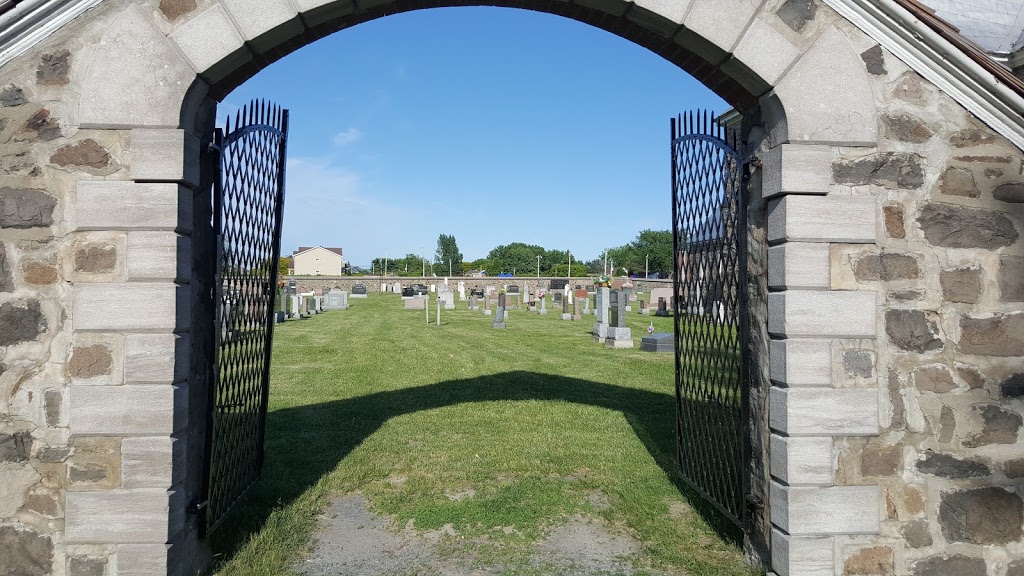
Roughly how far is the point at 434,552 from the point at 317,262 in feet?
297

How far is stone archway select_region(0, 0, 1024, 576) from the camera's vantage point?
10.8 ft

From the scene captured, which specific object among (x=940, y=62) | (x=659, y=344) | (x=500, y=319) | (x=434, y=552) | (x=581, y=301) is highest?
(x=940, y=62)

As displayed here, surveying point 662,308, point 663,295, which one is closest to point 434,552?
point 662,308

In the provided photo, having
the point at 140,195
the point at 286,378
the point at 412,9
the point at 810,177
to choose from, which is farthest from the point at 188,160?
the point at 286,378

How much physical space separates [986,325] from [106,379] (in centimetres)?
502

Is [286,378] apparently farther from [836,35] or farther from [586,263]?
[586,263]

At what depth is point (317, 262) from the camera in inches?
3548

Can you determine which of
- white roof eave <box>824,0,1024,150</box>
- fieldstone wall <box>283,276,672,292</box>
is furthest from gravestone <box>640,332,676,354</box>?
fieldstone wall <box>283,276,672,292</box>

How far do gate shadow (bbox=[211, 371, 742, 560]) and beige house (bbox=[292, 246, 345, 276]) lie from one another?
83293 mm

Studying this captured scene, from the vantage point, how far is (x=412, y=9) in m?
4.04

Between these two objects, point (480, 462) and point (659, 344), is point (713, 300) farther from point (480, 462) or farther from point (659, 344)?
point (659, 344)

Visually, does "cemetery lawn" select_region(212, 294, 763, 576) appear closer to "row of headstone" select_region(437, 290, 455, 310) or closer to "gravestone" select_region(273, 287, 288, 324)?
"gravestone" select_region(273, 287, 288, 324)

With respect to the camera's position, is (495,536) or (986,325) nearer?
(986,325)

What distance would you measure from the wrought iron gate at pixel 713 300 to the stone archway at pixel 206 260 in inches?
15.0
